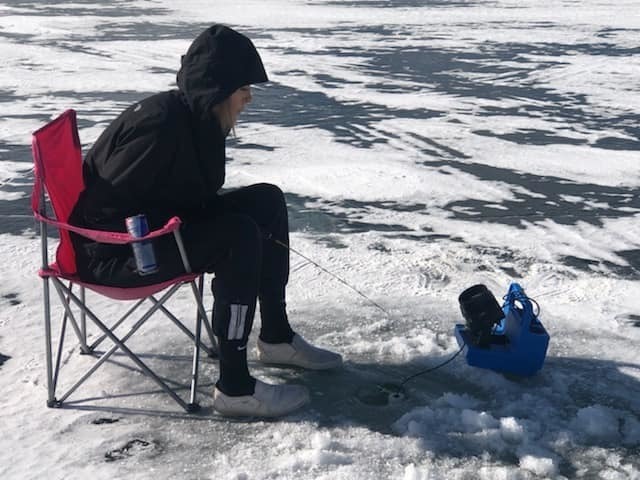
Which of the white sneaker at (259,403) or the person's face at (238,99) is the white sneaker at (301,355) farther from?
the person's face at (238,99)

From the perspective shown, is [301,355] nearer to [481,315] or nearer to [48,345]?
[481,315]

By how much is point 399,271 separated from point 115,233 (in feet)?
6.80

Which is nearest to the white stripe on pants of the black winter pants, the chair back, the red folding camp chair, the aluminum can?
the black winter pants

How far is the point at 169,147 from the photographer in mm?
2900

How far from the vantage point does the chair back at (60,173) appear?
303 centimetres

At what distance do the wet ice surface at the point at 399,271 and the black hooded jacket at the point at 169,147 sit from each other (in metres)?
0.79

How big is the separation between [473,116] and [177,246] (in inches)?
251

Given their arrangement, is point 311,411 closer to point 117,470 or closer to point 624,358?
point 117,470

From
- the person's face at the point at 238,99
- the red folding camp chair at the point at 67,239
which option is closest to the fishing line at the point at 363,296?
the red folding camp chair at the point at 67,239

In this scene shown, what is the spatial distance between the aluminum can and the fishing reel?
1.38 meters

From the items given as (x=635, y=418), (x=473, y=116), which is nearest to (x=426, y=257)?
(x=635, y=418)

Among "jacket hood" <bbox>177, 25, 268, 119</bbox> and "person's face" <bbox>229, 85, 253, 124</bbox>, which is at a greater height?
"jacket hood" <bbox>177, 25, 268, 119</bbox>

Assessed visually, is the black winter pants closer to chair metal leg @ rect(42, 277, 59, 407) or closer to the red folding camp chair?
the red folding camp chair

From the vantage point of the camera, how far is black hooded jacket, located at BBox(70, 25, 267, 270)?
2902 mm
